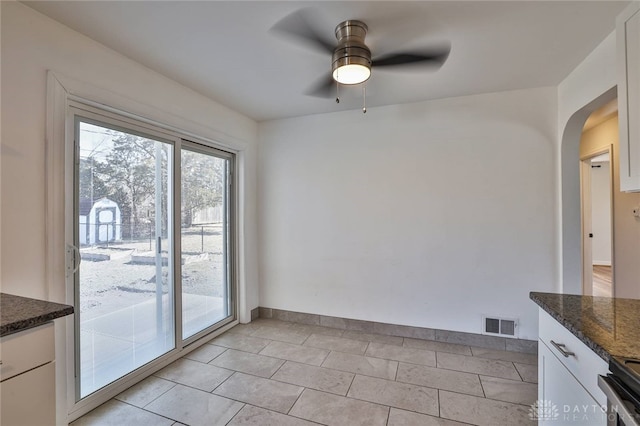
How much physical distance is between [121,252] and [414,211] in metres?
2.72

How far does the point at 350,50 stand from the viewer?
171cm

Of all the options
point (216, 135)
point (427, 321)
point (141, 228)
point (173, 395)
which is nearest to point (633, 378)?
point (427, 321)

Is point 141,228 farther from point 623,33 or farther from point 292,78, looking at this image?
point 623,33

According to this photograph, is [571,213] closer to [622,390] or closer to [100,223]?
[622,390]

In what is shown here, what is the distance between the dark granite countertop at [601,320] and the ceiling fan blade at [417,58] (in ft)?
4.79

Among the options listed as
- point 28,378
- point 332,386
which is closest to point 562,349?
point 332,386

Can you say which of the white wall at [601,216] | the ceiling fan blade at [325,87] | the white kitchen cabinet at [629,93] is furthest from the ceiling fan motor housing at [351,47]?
the white wall at [601,216]

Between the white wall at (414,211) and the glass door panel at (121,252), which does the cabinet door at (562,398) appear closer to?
the white wall at (414,211)

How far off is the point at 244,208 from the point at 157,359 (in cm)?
175

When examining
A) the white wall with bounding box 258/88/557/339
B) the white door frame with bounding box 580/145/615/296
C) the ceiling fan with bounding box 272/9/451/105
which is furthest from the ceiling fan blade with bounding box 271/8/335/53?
the white door frame with bounding box 580/145/615/296

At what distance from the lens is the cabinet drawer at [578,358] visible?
994mm

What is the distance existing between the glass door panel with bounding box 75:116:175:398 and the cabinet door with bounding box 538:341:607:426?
9.11 ft

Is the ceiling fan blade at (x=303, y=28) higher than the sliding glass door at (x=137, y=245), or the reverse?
the ceiling fan blade at (x=303, y=28)

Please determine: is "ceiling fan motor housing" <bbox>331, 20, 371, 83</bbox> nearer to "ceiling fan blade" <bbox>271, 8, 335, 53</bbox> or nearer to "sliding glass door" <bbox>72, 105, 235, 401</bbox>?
"ceiling fan blade" <bbox>271, 8, 335, 53</bbox>
